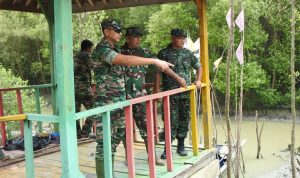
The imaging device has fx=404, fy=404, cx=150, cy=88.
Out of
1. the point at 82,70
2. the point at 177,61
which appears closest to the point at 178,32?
the point at 177,61

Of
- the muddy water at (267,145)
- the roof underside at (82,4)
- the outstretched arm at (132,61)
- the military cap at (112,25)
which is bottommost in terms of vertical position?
the muddy water at (267,145)

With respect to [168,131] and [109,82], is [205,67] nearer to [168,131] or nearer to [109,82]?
[168,131]

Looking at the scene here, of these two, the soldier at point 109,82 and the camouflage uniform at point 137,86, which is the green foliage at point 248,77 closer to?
the camouflage uniform at point 137,86

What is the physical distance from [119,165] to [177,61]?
1476 millimetres

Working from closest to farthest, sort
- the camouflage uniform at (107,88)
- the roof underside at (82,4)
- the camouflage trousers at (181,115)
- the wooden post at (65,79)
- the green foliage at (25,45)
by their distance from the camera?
the wooden post at (65,79)
the camouflage uniform at (107,88)
the camouflage trousers at (181,115)
the roof underside at (82,4)
the green foliage at (25,45)

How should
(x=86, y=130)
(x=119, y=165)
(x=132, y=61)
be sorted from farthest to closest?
(x=86, y=130)
(x=119, y=165)
(x=132, y=61)

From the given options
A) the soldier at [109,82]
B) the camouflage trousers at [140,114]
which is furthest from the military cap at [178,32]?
the soldier at [109,82]

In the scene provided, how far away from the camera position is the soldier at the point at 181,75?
509 cm

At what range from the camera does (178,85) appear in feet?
17.0

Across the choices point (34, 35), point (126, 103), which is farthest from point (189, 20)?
point (126, 103)

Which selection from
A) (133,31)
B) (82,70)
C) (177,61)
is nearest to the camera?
(133,31)

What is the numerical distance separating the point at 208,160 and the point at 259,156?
28.1 feet

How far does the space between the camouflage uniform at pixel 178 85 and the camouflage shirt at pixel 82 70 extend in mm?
1441

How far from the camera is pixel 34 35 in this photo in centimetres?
2570
